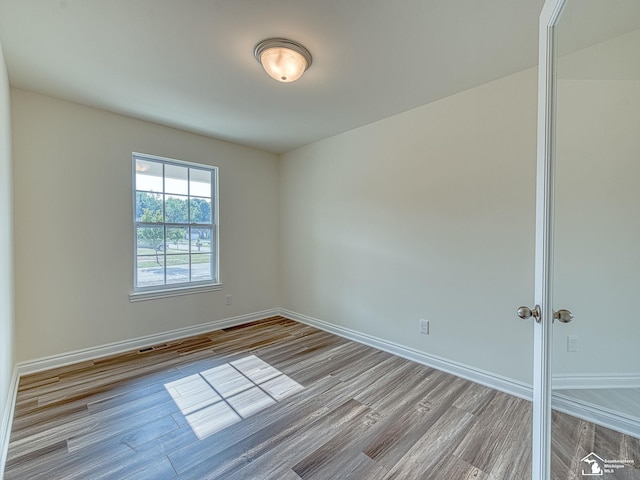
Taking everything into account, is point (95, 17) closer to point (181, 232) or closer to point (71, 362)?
point (181, 232)

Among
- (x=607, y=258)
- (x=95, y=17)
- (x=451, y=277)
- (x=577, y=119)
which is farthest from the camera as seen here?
(x=451, y=277)

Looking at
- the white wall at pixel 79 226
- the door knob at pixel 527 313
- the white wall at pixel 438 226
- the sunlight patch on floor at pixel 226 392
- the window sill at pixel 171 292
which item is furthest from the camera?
the window sill at pixel 171 292

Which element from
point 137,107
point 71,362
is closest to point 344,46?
point 137,107

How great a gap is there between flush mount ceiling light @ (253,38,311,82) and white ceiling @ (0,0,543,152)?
0.16 feet

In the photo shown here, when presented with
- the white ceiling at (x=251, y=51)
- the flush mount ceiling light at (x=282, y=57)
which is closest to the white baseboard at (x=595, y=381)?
the white ceiling at (x=251, y=51)

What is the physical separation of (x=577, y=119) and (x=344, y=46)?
1.39 meters

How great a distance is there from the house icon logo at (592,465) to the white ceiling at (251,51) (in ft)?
7.68

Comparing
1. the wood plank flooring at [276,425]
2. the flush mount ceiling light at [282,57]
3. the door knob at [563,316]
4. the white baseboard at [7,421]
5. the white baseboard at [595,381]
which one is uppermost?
the flush mount ceiling light at [282,57]

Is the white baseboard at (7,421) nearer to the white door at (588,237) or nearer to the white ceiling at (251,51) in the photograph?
the white ceiling at (251,51)

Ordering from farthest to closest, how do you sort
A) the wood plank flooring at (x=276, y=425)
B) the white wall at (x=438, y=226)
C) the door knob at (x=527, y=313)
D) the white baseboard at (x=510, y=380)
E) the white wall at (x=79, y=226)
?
the white wall at (x=79, y=226) < the white wall at (x=438, y=226) < the wood plank flooring at (x=276, y=425) < the white baseboard at (x=510, y=380) < the door knob at (x=527, y=313)

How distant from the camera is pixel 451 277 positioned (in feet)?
8.39

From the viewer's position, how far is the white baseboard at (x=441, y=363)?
7.25ft

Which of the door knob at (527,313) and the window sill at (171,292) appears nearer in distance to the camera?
the door knob at (527,313)

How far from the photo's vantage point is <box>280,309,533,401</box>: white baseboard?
2209 millimetres
